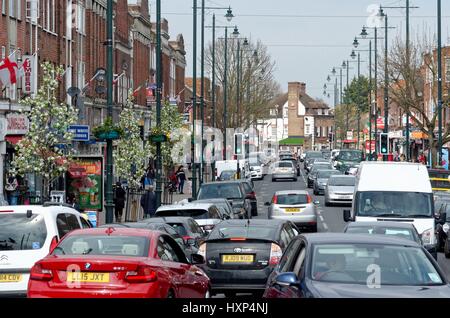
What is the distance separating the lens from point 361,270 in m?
12.1

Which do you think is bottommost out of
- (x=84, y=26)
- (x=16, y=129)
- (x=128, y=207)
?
(x=128, y=207)

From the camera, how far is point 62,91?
57844 millimetres

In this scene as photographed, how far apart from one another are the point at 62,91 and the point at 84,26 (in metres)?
8.15

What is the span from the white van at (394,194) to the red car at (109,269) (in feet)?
43.3

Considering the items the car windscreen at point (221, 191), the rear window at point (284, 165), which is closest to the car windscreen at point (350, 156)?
the rear window at point (284, 165)

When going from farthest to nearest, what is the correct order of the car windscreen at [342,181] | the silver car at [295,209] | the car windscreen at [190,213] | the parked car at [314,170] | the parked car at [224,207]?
the parked car at [314,170], the car windscreen at [342,181], the silver car at [295,209], the parked car at [224,207], the car windscreen at [190,213]

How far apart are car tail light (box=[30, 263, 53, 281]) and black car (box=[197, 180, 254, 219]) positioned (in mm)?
26195

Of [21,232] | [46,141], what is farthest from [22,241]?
[46,141]

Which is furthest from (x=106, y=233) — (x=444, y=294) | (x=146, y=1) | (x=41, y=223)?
(x=146, y=1)

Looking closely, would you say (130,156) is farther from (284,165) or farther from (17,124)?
(284,165)

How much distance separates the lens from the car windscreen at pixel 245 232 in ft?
64.6

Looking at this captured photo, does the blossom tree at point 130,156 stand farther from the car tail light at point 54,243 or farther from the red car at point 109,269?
the red car at point 109,269

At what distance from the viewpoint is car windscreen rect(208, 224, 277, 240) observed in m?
19.7

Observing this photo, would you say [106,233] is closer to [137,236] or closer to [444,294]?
[137,236]
